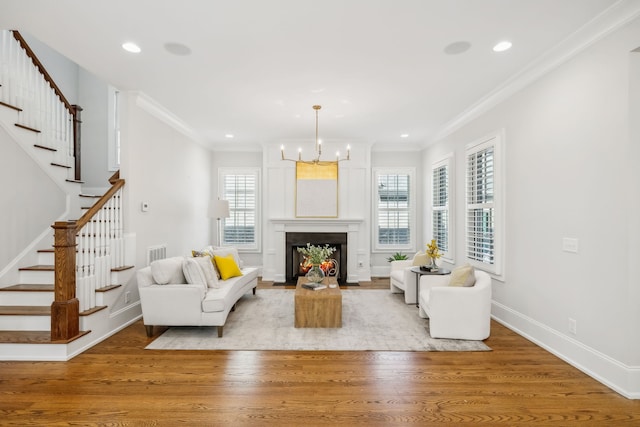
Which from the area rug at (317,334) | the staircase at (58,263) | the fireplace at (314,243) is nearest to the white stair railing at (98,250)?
the staircase at (58,263)

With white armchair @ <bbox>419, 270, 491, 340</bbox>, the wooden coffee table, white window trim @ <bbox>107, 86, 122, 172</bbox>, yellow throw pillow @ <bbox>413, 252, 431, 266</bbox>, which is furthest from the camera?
white window trim @ <bbox>107, 86, 122, 172</bbox>

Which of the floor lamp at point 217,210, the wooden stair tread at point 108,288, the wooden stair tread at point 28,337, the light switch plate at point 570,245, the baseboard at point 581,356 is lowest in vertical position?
the baseboard at point 581,356

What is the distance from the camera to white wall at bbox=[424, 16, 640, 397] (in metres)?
2.51

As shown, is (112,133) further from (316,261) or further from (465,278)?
(465,278)

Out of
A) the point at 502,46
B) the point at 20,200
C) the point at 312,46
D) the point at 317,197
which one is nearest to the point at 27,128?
the point at 20,200

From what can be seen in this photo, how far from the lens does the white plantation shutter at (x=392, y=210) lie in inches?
288

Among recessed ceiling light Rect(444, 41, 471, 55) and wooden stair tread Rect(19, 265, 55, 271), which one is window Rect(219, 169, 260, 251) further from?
recessed ceiling light Rect(444, 41, 471, 55)

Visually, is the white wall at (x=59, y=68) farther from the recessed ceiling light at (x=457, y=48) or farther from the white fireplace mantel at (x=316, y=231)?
the recessed ceiling light at (x=457, y=48)

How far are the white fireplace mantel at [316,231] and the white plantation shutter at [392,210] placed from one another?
0.76 metres

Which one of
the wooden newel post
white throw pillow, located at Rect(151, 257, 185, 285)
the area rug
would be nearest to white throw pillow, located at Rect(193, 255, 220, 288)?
white throw pillow, located at Rect(151, 257, 185, 285)

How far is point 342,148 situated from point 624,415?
563cm

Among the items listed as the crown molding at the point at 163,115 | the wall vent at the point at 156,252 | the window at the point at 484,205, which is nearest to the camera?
the window at the point at 484,205

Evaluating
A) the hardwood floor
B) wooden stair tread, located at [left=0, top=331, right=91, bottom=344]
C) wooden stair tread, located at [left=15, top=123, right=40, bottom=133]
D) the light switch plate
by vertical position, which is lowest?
the hardwood floor

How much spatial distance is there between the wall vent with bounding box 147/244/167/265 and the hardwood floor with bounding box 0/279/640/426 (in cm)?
149
